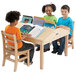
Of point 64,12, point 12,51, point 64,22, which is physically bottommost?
point 12,51

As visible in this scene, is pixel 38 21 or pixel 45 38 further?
pixel 38 21

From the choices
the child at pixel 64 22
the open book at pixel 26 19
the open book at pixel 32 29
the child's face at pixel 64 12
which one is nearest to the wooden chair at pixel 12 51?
the open book at pixel 32 29

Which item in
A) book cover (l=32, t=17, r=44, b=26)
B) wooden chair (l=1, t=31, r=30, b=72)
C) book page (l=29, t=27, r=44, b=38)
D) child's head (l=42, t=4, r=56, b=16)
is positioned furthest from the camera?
child's head (l=42, t=4, r=56, b=16)

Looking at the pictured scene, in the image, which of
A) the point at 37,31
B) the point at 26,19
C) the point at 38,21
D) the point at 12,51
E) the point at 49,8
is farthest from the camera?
the point at 49,8

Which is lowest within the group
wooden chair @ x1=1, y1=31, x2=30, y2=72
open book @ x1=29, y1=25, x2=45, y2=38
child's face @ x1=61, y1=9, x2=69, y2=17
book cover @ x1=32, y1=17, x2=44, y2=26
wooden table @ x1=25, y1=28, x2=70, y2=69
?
wooden chair @ x1=1, y1=31, x2=30, y2=72

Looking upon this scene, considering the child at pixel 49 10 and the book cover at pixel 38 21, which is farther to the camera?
the child at pixel 49 10

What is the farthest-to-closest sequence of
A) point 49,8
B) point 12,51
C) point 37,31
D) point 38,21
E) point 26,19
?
1. point 49,8
2. point 26,19
3. point 38,21
4. point 37,31
5. point 12,51

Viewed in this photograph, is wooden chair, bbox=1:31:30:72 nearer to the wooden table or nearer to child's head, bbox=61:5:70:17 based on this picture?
the wooden table

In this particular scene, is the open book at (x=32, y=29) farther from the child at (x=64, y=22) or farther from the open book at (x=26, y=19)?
the child at (x=64, y=22)

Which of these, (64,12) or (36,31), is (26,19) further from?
(64,12)

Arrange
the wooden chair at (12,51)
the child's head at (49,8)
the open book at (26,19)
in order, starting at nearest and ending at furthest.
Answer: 1. the wooden chair at (12,51)
2. the open book at (26,19)
3. the child's head at (49,8)

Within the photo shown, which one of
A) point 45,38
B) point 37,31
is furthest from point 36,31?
point 45,38

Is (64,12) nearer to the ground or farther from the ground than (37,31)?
farther from the ground

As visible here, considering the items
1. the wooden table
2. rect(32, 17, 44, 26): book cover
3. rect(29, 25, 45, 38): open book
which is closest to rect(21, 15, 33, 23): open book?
rect(32, 17, 44, 26): book cover
